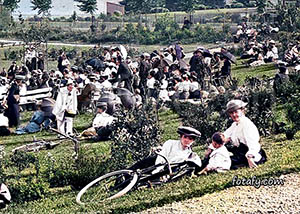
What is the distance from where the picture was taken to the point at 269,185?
46.4 feet

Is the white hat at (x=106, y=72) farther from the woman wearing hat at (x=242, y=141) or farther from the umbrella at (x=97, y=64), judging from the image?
the woman wearing hat at (x=242, y=141)

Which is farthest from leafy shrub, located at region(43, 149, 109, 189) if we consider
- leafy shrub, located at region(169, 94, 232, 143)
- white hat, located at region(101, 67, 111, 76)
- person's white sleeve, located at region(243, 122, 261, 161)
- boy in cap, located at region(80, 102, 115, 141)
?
white hat, located at region(101, 67, 111, 76)

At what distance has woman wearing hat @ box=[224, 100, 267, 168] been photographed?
15.1 metres

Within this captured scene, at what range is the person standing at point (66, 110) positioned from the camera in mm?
22750

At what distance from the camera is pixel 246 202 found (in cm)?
1333

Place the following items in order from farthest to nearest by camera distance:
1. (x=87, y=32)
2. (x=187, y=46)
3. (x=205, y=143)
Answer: (x=87, y=32) < (x=187, y=46) < (x=205, y=143)

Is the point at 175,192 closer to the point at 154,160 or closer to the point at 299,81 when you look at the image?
the point at 154,160

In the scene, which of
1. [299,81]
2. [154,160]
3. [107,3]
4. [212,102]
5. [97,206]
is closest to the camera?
[97,206]

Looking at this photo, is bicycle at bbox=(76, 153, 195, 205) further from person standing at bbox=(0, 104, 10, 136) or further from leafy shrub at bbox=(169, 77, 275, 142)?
person standing at bbox=(0, 104, 10, 136)

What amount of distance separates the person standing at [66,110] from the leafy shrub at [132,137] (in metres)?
4.97

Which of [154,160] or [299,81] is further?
[299,81]

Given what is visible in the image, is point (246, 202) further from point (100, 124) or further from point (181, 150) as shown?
point (100, 124)

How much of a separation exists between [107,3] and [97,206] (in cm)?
6444

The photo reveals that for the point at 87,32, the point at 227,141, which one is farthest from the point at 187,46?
the point at 227,141
